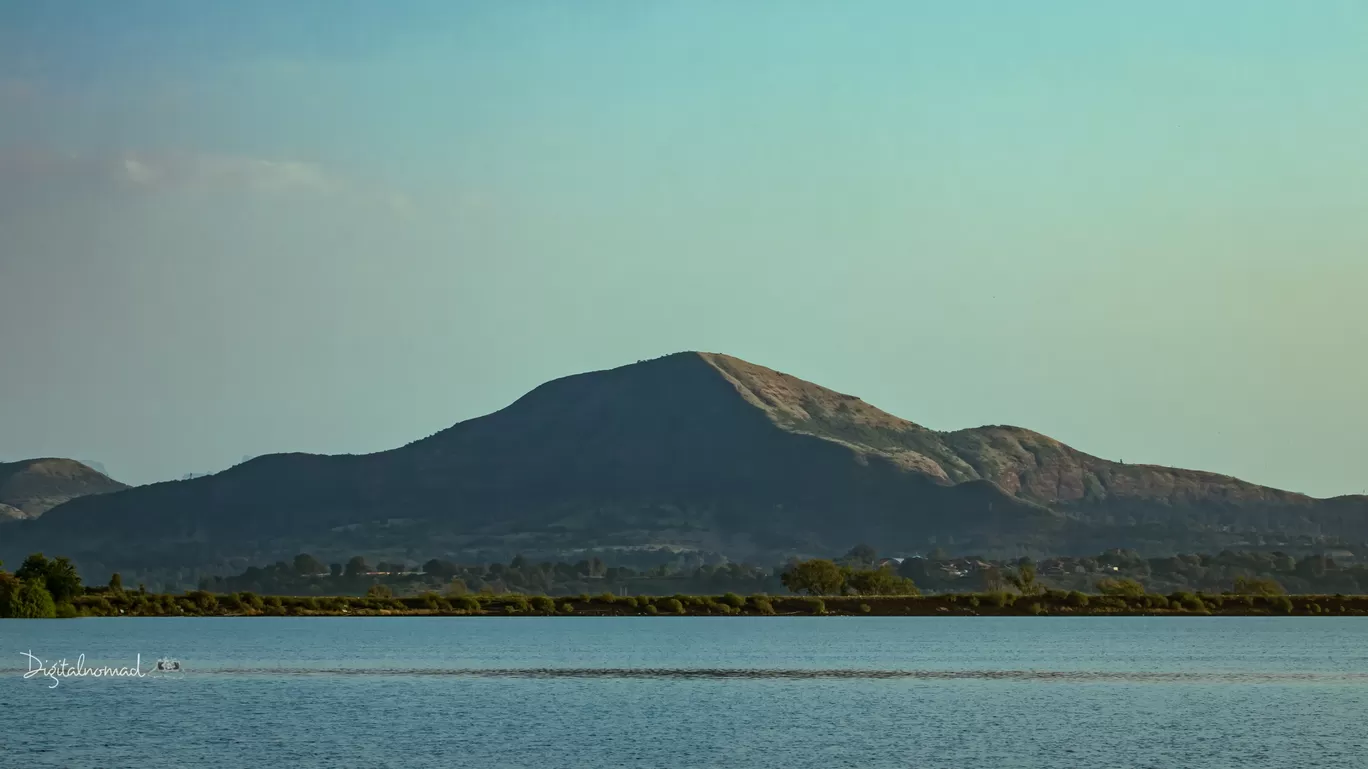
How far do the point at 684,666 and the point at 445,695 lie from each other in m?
35.6

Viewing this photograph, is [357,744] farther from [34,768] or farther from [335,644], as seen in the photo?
[335,644]

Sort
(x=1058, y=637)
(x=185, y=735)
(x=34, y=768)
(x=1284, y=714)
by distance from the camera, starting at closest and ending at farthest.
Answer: (x=34, y=768)
(x=185, y=735)
(x=1284, y=714)
(x=1058, y=637)

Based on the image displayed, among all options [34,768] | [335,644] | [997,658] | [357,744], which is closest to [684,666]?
[997,658]

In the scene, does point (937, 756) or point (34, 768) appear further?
point (937, 756)

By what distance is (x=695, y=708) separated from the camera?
88.9 metres

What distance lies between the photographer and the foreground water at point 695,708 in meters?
66.8

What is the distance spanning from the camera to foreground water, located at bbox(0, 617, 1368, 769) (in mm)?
66812

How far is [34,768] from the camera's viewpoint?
61.0 metres
